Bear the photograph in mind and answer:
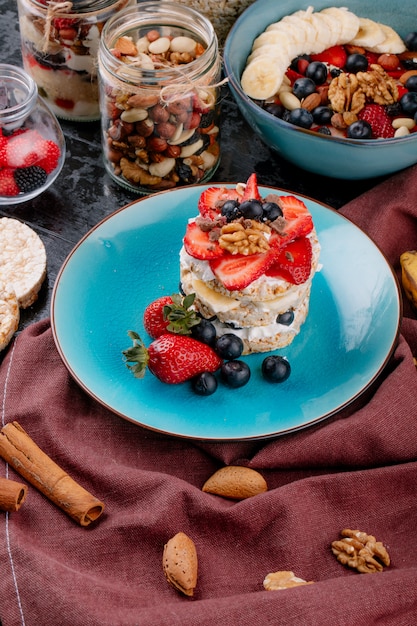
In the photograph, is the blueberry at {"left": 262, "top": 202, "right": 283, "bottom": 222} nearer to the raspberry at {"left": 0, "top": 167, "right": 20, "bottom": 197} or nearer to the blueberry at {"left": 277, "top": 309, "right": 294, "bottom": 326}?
the blueberry at {"left": 277, "top": 309, "right": 294, "bottom": 326}

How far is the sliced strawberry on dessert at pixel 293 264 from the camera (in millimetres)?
1785

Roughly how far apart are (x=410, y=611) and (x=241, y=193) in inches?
37.3

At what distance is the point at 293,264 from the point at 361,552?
23.7 inches

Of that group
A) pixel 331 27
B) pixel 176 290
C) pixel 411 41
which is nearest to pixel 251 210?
pixel 176 290

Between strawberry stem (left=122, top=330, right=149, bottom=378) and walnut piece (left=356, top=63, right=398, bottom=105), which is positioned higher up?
walnut piece (left=356, top=63, right=398, bottom=105)

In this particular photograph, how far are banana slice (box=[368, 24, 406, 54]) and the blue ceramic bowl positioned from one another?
0.27 feet

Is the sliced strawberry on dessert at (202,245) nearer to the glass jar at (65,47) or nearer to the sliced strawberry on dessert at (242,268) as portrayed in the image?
the sliced strawberry on dessert at (242,268)

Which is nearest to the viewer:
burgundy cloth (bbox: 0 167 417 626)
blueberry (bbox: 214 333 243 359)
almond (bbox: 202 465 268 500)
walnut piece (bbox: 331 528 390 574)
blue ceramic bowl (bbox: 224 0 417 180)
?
burgundy cloth (bbox: 0 167 417 626)

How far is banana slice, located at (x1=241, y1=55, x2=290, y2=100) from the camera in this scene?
2250 millimetres

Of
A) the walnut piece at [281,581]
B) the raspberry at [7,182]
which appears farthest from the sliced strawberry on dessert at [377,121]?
the walnut piece at [281,581]

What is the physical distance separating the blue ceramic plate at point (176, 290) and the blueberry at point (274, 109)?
0.80 feet

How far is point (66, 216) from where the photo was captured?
2273mm

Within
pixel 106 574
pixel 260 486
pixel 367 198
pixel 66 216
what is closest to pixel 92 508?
pixel 106 574

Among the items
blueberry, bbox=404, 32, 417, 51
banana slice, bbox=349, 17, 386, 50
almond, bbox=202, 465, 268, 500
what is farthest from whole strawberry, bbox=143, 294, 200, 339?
blueberry, bbox=404, 32, 417, 51
